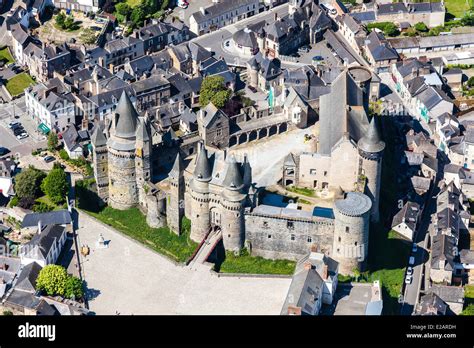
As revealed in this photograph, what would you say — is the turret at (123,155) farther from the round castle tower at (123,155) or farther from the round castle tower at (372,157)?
the round castle tower at (372,157)

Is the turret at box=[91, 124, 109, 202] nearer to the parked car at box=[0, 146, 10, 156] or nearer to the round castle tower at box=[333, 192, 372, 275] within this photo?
the parked car at box=[0, 146, 10, 156]

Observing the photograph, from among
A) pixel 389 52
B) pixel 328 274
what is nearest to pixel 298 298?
pixel 328 274

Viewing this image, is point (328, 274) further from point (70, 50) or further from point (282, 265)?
point (70, 50)

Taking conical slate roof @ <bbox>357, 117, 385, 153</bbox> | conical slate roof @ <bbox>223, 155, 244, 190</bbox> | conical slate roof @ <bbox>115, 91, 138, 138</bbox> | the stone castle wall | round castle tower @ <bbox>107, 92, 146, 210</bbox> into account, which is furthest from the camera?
round castle tower @ <bbox>107, 92, 146, 210</bbox>

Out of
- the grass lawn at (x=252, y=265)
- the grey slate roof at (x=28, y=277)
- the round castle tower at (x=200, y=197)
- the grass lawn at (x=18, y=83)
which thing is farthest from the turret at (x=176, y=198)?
the grass lawn at (x=18, y=83)

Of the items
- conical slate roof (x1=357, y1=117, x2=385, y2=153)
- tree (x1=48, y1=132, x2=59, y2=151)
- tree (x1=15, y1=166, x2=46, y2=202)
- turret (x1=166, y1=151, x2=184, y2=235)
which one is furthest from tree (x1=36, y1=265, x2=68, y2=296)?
conical slate roof (x1=357, y1=117, x2=385, y2=153)

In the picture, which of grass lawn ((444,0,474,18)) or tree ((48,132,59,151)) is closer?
tree ((48,132,59,151))
